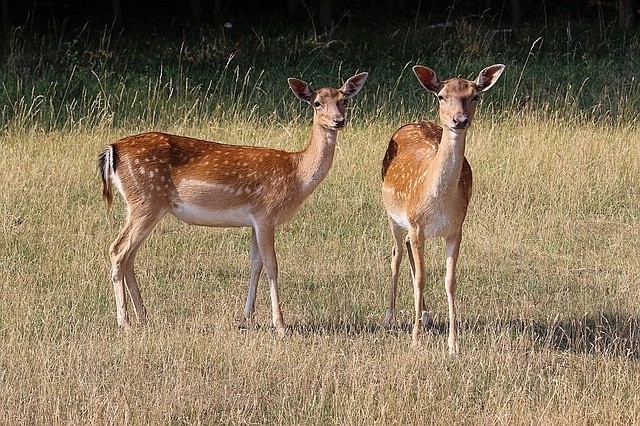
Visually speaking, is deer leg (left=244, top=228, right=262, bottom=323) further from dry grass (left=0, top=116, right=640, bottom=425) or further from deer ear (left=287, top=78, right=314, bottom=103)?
deer ear (left=287, top=78, right=314, bottom=103)

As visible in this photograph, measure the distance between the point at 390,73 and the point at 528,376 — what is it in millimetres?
10005

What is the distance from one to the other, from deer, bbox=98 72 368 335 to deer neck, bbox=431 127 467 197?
84 cm

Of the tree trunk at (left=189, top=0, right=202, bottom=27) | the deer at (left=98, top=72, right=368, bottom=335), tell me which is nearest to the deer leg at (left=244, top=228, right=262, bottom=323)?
the deer at (left=98, top=72, right=368, bottom=335)

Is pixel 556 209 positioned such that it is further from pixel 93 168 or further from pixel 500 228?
pixel 93 168

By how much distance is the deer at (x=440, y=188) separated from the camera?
6.32 m

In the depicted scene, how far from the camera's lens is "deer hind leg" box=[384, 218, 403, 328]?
23.7ft

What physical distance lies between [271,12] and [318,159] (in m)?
13.8

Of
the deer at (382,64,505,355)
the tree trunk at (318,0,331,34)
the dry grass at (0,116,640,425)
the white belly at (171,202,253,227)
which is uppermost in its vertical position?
the tree trunk at (318,0,331,34)

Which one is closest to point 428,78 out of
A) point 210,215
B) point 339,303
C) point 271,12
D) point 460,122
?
point 460,122

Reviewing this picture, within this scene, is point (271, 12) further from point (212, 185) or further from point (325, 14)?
point (212, 185)

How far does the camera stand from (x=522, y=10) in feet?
70.6

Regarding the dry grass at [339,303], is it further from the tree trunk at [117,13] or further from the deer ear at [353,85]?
the tree trunk at [117,13]

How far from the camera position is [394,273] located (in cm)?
736

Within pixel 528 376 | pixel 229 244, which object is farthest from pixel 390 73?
pixel 528 376
